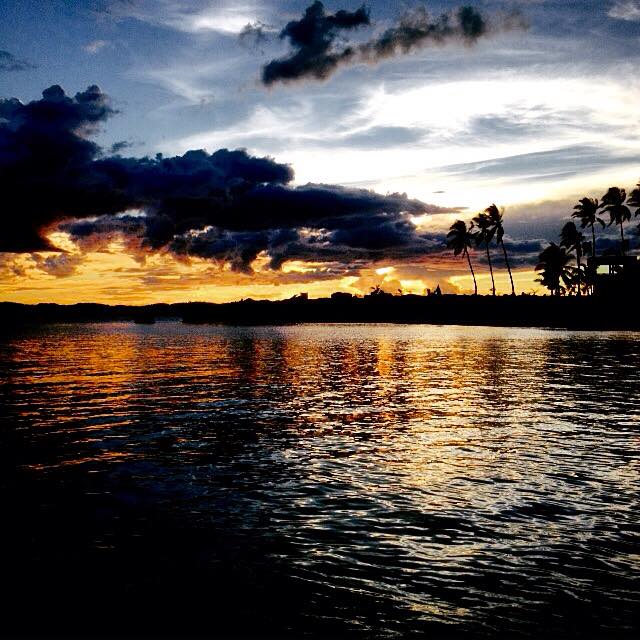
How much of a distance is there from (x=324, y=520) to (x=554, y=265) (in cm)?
15833

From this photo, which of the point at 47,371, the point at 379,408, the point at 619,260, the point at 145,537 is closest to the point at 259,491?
the point at 145,537

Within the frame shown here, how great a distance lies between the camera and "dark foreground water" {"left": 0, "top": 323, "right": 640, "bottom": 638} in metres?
8.44

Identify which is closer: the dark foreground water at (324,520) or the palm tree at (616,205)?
the dark foreground water at (324,520)

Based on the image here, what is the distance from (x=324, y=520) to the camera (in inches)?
483

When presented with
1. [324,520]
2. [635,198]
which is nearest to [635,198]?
[635,198]

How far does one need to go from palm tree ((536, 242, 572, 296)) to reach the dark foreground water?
456 feet

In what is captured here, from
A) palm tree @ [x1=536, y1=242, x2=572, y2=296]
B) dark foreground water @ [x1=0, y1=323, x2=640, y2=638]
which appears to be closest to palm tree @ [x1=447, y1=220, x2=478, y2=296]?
palm tree @ [x1=536, y1=242, x2=572, y2=296]

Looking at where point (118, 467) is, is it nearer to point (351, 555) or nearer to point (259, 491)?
point (259, 491)

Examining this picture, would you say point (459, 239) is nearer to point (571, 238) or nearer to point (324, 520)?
point (571, 238)

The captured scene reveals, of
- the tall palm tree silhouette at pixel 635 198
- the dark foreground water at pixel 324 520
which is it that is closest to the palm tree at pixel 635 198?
the tall palm tree silhouette at pixel 635 198

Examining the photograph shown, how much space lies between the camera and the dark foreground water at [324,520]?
27.7 feet

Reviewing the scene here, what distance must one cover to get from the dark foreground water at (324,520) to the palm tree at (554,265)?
456 ft

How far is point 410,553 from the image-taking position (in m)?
10.4

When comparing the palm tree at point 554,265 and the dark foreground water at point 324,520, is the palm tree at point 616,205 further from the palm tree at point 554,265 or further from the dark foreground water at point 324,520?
the dark foreground water at point 324,520
